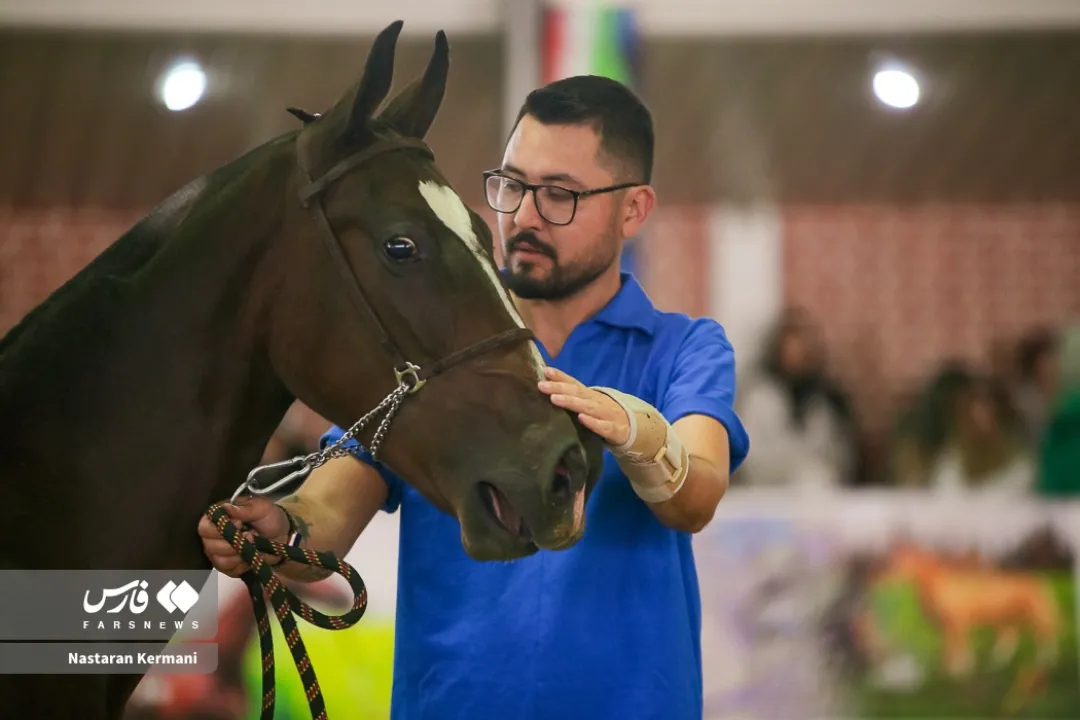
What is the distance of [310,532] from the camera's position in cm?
123

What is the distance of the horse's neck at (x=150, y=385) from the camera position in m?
1.03

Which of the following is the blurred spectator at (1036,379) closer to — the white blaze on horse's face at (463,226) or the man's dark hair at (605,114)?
the man's dark hair at (605,114)

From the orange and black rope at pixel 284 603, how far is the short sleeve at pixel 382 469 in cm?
18

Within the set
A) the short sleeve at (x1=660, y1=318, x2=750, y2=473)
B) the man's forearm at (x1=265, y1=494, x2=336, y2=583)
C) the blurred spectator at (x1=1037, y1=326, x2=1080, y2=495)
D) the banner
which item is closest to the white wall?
the blurred spectator at (x1=1037, y1=326, x2=1080, y2=495)

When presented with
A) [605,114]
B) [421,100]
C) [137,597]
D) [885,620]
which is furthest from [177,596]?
[885,620]

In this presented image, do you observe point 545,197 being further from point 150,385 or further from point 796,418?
point 796,418

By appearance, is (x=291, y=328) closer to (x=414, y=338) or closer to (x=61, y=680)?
(x=414, y=338)

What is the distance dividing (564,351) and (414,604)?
0.37m

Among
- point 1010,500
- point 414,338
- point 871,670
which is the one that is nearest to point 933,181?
point 1010,500

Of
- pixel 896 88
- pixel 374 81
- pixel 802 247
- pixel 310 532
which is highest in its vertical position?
pixel 896 88

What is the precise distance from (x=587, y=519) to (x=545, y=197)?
0.41m

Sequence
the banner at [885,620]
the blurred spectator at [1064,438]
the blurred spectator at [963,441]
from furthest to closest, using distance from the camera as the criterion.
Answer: the blurred spectator at [963,441] < the blurred spectator at [1064,438] < the banner at [885,620]

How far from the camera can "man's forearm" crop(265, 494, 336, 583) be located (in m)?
1.19

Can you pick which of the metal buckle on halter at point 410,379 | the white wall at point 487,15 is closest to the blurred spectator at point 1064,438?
the white wall at point 487,15
